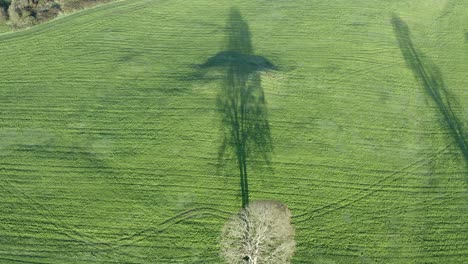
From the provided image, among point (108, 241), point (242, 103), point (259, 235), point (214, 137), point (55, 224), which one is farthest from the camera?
point (242, 103)

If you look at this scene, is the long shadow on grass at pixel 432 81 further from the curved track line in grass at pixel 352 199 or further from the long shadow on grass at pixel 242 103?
the long shadow on grass at pixel 242 103

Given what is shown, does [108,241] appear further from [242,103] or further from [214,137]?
[242,103]

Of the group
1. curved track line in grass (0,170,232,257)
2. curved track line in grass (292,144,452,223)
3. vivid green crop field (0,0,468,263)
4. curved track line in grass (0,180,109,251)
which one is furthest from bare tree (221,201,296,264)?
curved track line in grass (0,180,109,251)

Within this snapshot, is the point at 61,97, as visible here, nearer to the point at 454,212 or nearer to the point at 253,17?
the point at 253,17

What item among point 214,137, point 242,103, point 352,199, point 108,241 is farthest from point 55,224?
point 352,199

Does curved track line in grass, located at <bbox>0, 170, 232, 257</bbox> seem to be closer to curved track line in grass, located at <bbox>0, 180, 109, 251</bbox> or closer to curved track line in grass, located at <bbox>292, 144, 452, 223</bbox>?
curved track line in grass, located at <bbox>0, 180, 109, 251</bbox>
